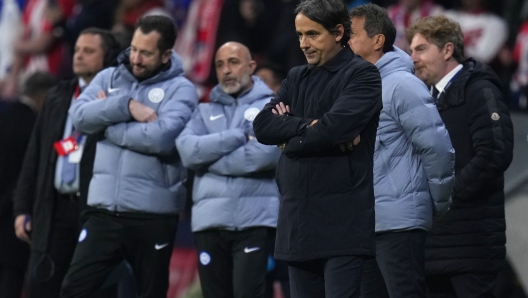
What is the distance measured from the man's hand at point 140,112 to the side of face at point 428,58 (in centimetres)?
161

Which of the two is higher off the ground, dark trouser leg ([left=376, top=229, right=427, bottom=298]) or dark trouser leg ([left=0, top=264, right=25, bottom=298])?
dark trouser leg ([left=376, top=229, right=427, bottom=298])

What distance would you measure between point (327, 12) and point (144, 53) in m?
1.98

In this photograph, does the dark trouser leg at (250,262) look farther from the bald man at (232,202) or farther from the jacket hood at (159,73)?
the jacket hood at (159,73)

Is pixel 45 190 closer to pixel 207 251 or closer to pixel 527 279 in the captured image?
pixel 207 251

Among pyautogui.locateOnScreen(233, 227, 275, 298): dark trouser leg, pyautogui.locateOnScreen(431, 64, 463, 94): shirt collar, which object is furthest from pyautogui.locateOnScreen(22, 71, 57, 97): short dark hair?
pyautogui.locateOnScreen(431, 64, 463, 94): shirt collar

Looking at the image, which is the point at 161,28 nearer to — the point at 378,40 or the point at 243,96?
the point at 243,96

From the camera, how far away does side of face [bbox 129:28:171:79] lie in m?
6.45

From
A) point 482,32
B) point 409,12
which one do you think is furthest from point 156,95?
point 482,32

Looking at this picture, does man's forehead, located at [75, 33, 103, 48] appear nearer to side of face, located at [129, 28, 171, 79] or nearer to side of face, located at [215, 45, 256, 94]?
side of face, located at [129, 28, 171, 79]

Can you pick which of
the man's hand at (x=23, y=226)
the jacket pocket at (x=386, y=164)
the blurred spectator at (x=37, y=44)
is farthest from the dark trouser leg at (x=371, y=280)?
the blurred spectator at (x=37, y=44)

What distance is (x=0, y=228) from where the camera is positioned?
25.6ft

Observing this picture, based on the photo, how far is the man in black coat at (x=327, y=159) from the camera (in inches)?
183

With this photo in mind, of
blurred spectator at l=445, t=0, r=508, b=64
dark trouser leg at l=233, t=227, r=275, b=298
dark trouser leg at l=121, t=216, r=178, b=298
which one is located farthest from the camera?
blurred spectator at l=445, t=0, r=508, b=64

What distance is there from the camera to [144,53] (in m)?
6.45
